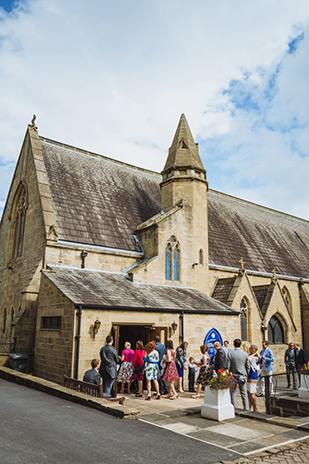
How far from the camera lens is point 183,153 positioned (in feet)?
69.9

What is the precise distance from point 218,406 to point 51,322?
7.50m

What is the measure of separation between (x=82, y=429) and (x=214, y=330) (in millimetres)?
10225

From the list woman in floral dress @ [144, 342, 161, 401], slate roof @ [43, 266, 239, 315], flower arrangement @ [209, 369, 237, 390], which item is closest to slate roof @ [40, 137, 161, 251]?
slate roof @ [43, 266, 239, 315]

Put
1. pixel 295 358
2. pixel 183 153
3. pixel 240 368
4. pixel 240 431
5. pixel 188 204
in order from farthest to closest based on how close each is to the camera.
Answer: pixel 183 153
pixel 188 204
pixel 295 358
pixel 240 368
pixel 240 431

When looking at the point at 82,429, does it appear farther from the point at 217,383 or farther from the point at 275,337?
the point at 275,337

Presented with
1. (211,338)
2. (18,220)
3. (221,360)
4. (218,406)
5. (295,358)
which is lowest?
(218,406)

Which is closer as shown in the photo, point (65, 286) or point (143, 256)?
point (65, 286)

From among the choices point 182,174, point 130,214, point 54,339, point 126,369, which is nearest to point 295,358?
point 126,369

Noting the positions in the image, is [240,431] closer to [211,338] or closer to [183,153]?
[211,338]

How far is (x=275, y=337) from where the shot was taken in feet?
71.0

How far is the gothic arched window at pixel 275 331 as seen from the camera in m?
21.4

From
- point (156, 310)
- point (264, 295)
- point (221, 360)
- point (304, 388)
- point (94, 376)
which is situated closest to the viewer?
point (221, 360)

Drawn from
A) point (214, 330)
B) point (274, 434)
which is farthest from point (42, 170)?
point (274, 434)

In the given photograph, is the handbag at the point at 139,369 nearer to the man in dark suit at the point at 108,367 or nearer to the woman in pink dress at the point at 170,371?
the woman in pink dress at the point at 170,371
